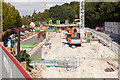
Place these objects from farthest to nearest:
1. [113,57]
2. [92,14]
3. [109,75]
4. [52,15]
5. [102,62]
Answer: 1. [52,15]
2. [92,14]
3. [113,57]
4. [102,62]
5. [109,75]

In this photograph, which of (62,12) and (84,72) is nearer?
(84,72)

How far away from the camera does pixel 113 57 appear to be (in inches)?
648

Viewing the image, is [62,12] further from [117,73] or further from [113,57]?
[117,73]

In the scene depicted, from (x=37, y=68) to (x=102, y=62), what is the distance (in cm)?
673

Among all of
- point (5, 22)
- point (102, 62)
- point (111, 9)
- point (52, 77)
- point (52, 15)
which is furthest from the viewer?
point (52, 15)

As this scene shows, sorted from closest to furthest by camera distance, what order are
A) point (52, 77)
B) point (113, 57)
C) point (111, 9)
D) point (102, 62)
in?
point (52, 77), point (102, 62), point (113, 57), point (111, 9)

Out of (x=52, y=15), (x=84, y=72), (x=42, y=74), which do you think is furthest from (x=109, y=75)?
(x=52, y=15)

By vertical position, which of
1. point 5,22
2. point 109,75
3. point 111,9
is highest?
point 111,9

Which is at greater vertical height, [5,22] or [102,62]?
[5,22]

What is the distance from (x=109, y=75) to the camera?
11.4 metres

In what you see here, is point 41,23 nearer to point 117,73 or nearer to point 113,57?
point 113,57

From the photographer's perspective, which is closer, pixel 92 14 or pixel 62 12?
pixel 92 14

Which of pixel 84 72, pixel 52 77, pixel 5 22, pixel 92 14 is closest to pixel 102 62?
pixel 84 72

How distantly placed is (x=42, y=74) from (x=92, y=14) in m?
48.9
